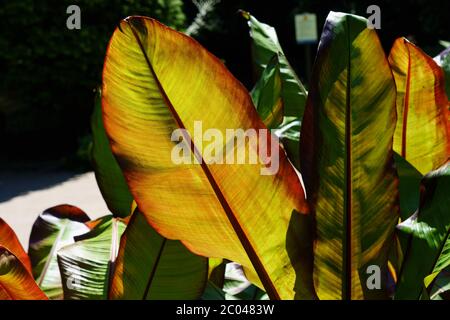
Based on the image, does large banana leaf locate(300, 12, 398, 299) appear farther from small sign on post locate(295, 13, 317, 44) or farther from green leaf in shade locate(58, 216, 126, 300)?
small sign on post locate(295, 13, 317, 44)

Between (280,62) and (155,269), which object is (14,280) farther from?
(280,62)

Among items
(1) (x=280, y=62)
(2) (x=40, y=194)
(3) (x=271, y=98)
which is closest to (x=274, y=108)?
(3) (x=271, y=98)

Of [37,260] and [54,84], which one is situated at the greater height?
[37,260]

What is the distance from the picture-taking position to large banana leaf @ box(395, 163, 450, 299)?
0.88m

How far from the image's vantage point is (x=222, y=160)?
32.6 inches

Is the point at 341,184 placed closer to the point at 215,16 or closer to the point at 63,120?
the point at 63,120

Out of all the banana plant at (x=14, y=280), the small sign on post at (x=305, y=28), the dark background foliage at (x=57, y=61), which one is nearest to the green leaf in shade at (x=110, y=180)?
the banana plant at (x=14, y=280)

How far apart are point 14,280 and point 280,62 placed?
66cm

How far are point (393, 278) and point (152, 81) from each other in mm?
568

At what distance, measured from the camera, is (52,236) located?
1.37 m

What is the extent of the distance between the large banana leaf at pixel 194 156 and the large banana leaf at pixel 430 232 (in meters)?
0.16

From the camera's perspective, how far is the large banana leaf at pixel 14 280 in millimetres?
908

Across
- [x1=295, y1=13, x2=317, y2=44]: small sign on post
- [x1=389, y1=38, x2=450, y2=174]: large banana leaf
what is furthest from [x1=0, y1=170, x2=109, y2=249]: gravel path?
[x1=389, y1=38, x2=450, y2=174]: large banana leaf

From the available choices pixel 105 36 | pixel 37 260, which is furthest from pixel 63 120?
pixel 37 260
